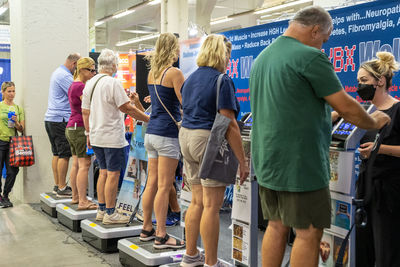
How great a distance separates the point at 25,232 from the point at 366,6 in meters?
3.91

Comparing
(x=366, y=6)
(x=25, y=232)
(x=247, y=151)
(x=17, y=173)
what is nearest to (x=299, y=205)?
(x=247, y=151)

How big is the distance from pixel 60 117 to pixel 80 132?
2.86 ft

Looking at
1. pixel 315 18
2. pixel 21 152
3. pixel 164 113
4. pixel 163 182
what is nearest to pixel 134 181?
pixel 163 182

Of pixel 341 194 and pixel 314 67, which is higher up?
pixel 314 67

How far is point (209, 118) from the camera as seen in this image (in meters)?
2.90

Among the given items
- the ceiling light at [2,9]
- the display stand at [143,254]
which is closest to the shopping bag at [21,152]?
the display stand at [143,254]

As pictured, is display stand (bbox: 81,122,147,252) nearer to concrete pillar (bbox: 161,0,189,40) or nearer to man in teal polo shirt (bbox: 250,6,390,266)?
man in teal polo shirt (bbox: 250,6,390,266)

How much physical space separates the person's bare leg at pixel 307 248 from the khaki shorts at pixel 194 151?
0.81m

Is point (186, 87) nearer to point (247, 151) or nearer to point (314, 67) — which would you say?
point (247, 151)

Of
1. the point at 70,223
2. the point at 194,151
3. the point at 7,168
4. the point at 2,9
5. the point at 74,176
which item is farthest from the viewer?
the point at 2,9

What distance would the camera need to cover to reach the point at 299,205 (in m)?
2.18

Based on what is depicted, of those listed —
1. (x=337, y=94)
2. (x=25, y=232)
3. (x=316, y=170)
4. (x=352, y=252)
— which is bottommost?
(x=25, y=232)

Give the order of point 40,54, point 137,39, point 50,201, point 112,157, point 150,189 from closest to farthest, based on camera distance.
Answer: point 150,189 → point 112,157 → point 50,201 → point 40,54 → point 137,39

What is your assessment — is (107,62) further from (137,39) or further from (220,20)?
(137,39)
